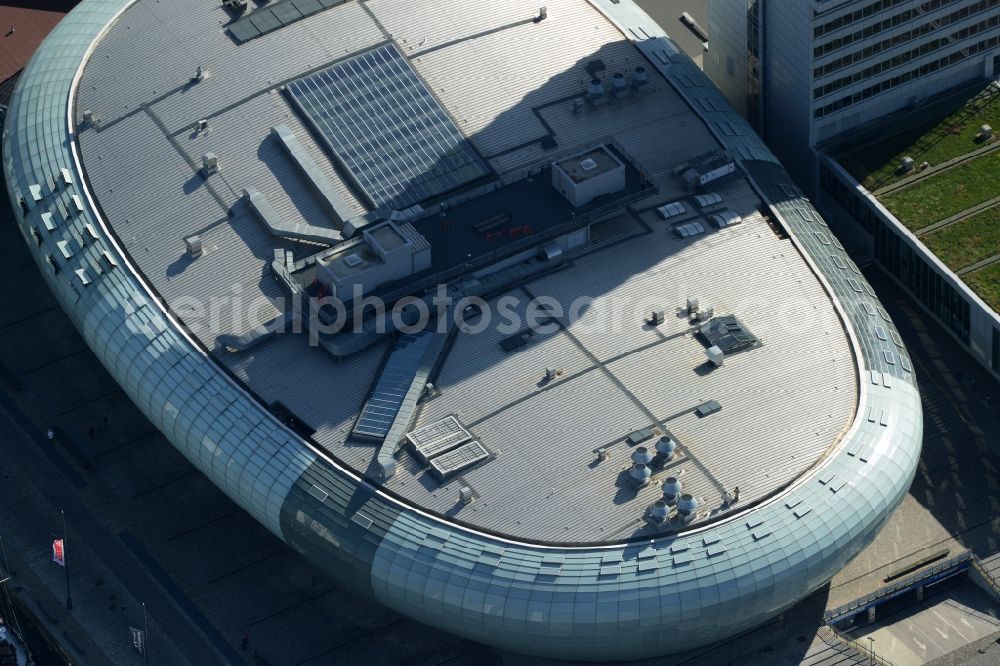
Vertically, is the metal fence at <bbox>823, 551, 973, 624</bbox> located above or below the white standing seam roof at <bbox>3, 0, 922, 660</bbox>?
below

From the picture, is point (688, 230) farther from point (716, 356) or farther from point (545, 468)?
point (545, 468)

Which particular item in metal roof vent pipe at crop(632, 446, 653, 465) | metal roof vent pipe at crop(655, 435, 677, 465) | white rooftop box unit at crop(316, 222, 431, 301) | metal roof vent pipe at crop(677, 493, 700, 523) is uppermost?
white rooftop box unit at crop(316, 222, 431, 301)

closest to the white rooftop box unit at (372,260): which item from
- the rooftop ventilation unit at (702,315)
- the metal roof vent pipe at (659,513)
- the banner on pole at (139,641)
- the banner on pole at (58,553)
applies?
the rooftop ventilation unit at (702,315)

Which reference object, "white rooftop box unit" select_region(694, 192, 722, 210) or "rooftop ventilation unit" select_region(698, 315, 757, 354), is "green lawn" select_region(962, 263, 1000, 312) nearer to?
"white rooftop box unit" select_region(694, 192, 722, 210)

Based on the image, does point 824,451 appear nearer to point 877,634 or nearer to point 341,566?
point 877,634

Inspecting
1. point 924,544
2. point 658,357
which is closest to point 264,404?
point 658,357

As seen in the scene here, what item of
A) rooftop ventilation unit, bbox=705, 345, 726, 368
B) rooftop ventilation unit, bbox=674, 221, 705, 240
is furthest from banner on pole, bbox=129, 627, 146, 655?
rooftop ventilation unit, bbox=674, 221, 705, 240
